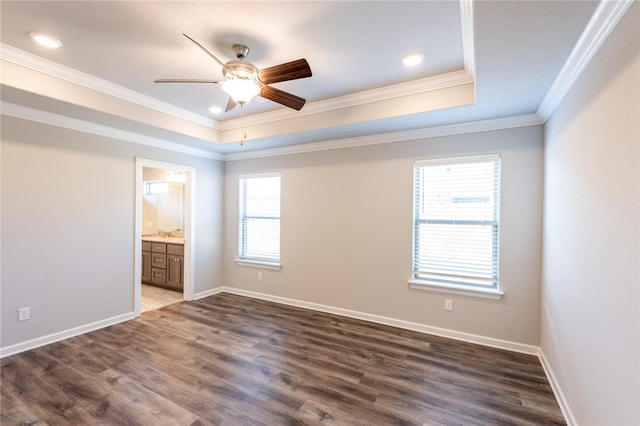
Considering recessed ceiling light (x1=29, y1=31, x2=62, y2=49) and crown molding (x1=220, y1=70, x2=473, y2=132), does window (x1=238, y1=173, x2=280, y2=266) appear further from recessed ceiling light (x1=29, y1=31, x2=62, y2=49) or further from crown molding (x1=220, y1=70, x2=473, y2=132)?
recessed ceiling light (x1=29, y1=31, x2=62, y2=49)

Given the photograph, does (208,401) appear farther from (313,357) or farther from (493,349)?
(493,349)

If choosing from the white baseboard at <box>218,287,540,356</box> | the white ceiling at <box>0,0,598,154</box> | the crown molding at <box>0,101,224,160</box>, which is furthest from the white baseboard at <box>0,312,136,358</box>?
the white ceiling at <box>0,0,598,154</box>

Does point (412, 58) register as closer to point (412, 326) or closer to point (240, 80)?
point (240, 80)

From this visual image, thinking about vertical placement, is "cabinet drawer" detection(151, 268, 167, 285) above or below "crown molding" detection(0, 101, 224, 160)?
below

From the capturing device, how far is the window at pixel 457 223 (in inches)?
127

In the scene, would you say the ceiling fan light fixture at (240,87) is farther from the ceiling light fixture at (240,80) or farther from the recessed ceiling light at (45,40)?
the recessed ceiling light at (45,40)

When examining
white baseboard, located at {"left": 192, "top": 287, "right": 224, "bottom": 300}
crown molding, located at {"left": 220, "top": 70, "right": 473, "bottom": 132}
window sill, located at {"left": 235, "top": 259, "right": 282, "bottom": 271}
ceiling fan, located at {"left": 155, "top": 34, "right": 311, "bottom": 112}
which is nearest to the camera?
ceiling fan, located at {"left": 155, "top": 34, "right": 311, "bottom": 112}

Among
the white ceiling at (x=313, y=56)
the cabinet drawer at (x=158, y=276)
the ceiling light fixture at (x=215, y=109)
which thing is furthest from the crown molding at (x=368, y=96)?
the cabinet drawer at (x=158, y=276)

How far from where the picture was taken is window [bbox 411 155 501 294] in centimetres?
321

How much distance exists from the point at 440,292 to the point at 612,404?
6.61ft

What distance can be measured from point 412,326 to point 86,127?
14.8 ft

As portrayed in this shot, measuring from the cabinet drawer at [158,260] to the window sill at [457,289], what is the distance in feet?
14.0

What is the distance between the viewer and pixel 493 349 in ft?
10.1

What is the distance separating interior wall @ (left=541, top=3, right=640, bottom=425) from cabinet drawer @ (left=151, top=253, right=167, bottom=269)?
5556 mm
